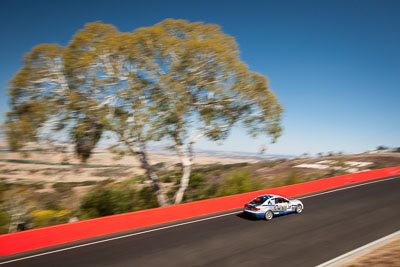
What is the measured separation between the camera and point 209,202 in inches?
563

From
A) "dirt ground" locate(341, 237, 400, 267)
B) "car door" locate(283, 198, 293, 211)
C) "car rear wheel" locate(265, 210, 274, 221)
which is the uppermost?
"car door" locate(283, 198, 293, 211)

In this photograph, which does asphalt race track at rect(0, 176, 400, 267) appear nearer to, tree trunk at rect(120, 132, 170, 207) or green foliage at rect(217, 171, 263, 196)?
green foliage at rect(217, 171, 263, 196)

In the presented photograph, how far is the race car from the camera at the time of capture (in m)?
12.4

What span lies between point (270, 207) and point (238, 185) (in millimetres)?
6694

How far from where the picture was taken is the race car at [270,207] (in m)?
12.4

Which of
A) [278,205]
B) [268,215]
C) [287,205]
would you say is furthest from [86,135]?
[287,205]

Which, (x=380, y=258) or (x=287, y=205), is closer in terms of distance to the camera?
(x=380, y=258)

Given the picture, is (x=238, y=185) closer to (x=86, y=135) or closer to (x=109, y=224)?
(x=109, y=224)

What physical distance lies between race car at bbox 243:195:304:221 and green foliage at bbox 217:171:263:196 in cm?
554

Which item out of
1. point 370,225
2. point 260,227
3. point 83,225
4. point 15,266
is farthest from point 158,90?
point 370,225

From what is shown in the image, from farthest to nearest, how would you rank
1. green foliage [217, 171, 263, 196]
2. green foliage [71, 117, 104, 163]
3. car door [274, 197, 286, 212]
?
green foliage [217, 171, 263, 196], green foliage [71, 117, 104, 163], car door [274, 197, 286, 212]

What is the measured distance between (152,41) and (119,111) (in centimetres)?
480

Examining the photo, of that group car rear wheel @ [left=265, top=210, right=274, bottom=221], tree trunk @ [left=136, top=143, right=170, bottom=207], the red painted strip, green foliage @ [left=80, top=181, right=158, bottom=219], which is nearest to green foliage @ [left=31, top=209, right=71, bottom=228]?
green foliage @ [left=80, top=181, right=158, bottom=219]

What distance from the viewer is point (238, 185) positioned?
19344 millimetres
